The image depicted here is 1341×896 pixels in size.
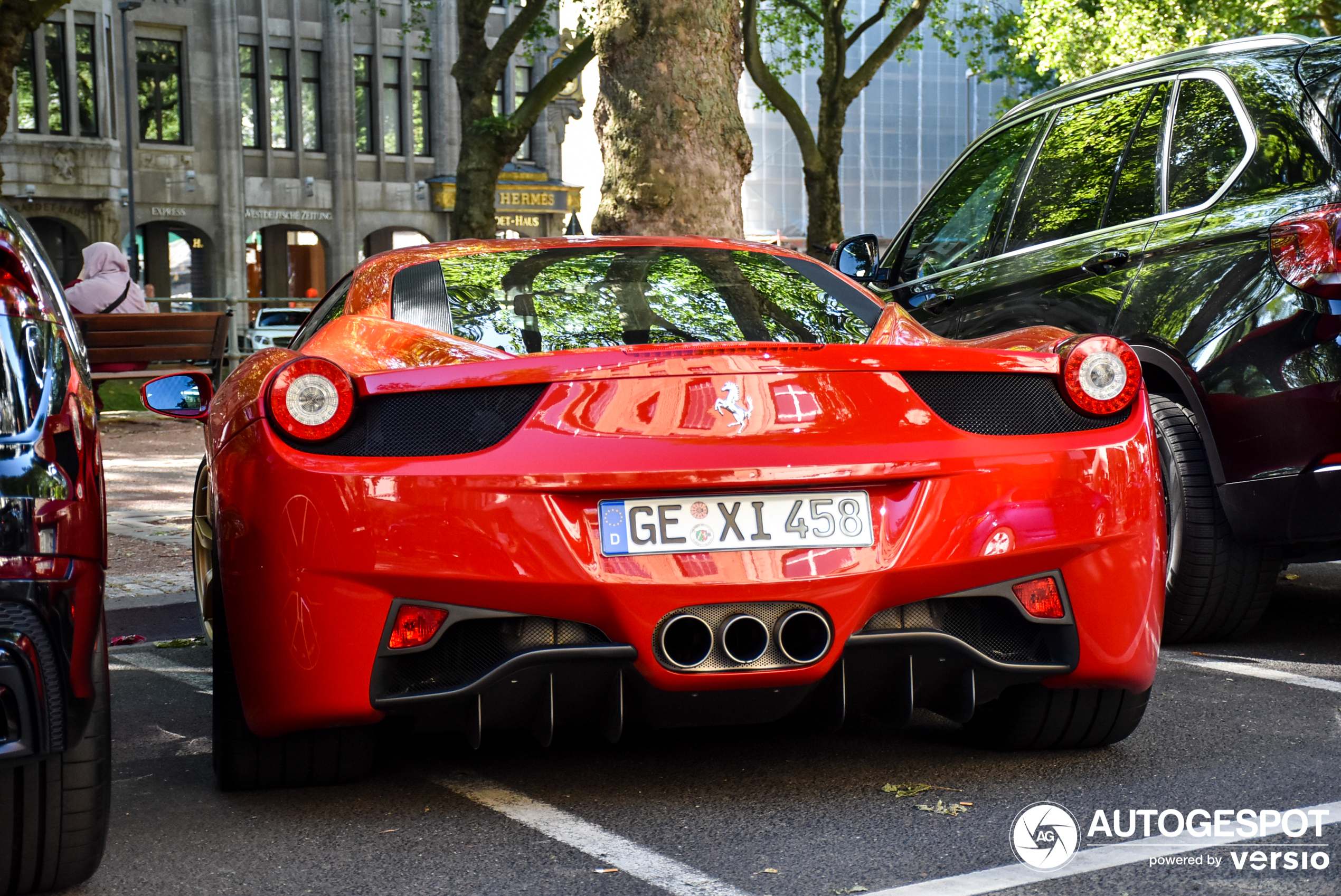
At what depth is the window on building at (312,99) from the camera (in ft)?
143

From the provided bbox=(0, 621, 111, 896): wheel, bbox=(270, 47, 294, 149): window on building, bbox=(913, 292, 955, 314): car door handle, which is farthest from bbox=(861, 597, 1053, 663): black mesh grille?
bbox=(270, 47, 294, 149): window on building

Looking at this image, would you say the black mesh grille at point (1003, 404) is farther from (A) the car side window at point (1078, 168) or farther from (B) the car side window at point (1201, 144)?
(A) the car side window at point (1078, 168)

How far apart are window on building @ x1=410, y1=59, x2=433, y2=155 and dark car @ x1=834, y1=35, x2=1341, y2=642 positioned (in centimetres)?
4027

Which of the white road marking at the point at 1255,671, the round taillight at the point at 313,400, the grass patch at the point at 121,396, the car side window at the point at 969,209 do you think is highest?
the car side window at the point at 969,209

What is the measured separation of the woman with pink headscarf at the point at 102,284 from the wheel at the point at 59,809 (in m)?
A: 12.5

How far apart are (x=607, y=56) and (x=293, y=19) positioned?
36084 millimetres

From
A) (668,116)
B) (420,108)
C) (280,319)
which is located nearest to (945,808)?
(668,116)

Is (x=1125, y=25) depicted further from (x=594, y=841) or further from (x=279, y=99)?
(x=594, y=841)

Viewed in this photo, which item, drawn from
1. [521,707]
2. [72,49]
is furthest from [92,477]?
[72,49]

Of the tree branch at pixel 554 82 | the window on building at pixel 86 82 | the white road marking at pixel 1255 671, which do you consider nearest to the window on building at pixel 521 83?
the window on building at pixel 86 82

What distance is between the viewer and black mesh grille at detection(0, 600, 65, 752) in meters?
2.70

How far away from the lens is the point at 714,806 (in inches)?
142

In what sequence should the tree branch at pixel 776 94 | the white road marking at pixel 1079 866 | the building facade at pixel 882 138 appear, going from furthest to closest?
the building facade at pixel 882 138
the tree branch at pixel 776 94
the white road marking at pixel 1079 866

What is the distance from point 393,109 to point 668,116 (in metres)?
37.3
